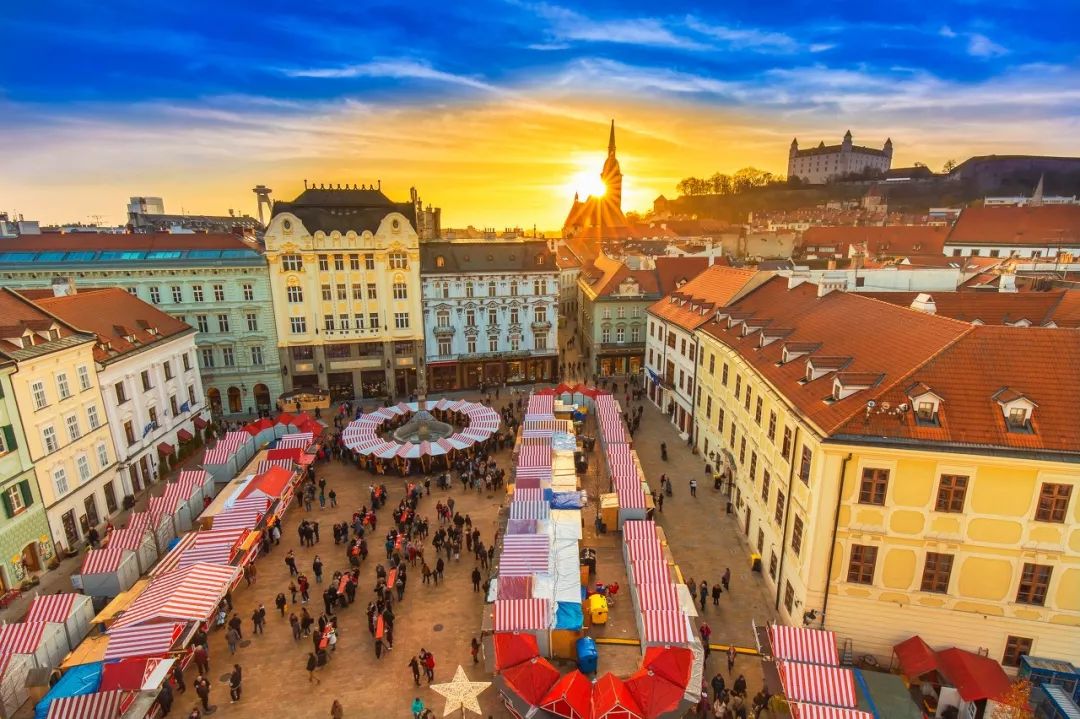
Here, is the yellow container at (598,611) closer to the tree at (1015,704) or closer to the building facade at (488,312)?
the tree at (1015,704)

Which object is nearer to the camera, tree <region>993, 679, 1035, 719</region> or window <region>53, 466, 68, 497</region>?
tree <region>993, 679, 1035, 719</region>

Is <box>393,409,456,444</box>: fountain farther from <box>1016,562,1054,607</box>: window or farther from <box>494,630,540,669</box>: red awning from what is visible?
<box>1016,562,1054,607</box>: window

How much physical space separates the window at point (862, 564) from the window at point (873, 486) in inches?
68.8

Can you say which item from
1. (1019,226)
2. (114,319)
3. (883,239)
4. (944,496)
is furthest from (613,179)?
(944,496)

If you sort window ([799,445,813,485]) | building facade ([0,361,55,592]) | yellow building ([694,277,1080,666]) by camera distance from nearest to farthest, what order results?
yellow building ([694,277,1080,666]) < window ([799,445,813,485]) < building facade ([0,361,55,592])

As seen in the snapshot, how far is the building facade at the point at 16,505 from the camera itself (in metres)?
23.9

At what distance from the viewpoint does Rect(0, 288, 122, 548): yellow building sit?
83.5 ft

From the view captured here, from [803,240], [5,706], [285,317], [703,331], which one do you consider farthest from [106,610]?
[803,240]

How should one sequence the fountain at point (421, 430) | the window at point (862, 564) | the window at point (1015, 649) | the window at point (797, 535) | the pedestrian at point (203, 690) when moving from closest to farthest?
the pedestrian at point (203, 690) < the window at point (1015, 649) < the window at point (862, 564) < the window at point (797, 535) < the fountain at point (421, 430)

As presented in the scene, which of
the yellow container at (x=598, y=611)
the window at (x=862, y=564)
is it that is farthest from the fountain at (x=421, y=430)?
the window at (x=862, y=564)

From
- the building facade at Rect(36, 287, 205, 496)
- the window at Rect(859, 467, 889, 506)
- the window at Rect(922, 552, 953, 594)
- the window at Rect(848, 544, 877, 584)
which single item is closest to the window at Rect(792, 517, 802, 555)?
the window at Rect(848, 544, 877, 584)

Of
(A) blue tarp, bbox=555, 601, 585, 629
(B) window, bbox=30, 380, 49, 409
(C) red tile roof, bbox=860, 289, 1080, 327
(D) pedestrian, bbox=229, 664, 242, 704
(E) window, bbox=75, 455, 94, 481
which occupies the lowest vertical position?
(D) pedestrian, bbox=229, 664, 242, 704

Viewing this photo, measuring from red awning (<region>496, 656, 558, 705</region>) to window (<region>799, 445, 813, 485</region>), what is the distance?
37.1 ft

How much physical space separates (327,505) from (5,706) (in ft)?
50.5
